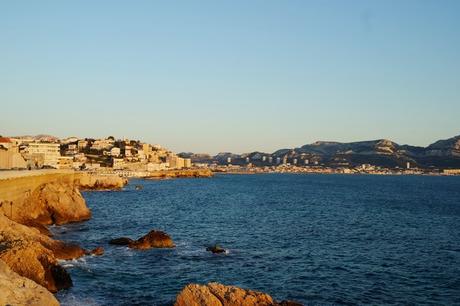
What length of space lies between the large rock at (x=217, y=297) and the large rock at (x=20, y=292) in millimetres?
5945

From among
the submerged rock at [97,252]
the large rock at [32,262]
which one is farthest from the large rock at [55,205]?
the large rock at [32,262]

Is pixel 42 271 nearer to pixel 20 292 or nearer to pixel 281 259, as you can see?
pixel 20 292

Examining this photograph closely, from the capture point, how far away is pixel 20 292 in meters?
20.0

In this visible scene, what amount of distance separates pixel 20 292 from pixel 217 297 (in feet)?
28.8

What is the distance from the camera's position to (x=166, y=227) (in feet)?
203

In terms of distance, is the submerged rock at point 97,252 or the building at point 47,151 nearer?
the submerged rock at point 97,252

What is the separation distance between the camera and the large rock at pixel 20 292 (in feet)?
62.7

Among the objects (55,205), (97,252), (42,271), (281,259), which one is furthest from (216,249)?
(55,205)

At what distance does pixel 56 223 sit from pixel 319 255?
111 feet

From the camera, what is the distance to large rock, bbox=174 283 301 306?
73.2 ft

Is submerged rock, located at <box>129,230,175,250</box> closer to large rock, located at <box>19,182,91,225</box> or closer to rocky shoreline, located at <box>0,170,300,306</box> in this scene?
rocky shoreline, located at <box>0,170,300,306</box>

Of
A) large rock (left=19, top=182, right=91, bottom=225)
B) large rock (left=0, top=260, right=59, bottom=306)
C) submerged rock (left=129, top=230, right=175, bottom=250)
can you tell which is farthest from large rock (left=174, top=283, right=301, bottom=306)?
large rock (left=19, top=182, right=91, bottom=225)

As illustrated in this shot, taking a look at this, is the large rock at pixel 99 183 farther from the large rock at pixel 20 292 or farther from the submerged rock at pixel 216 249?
the large rock at pixel 20 292

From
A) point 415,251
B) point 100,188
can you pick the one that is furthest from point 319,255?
point 100,188
